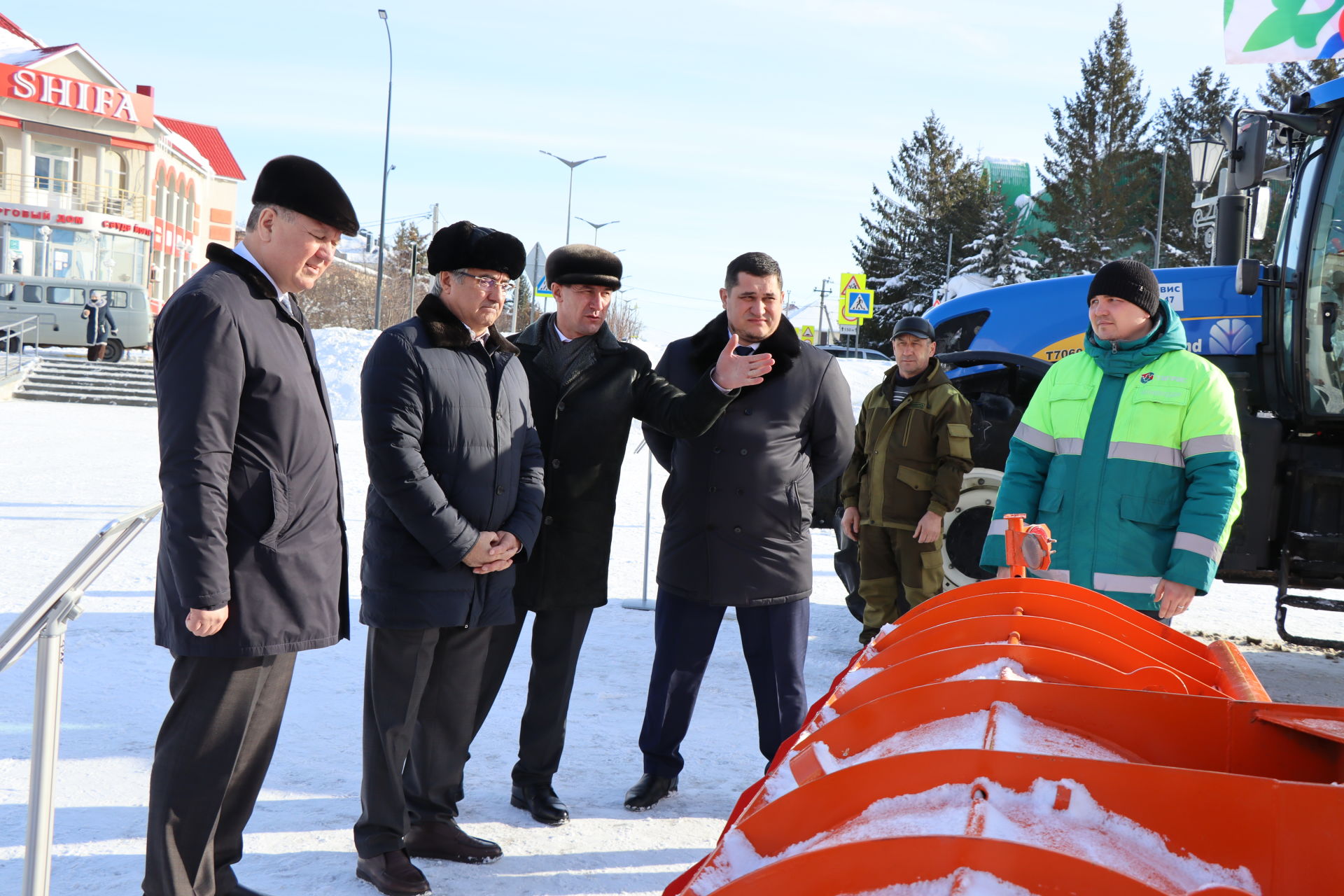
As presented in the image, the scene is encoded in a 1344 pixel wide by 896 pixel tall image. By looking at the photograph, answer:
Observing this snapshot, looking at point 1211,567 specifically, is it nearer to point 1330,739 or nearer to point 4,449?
point 1330,739

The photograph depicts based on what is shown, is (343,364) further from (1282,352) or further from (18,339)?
(1282,352)

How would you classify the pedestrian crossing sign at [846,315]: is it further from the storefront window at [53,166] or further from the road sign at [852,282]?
the storefront window at [53,166]

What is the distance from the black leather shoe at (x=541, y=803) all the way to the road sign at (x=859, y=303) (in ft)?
50.3

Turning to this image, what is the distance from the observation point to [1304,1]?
5871mm

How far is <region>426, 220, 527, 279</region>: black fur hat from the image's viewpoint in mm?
3125

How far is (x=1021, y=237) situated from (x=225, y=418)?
41.9 metres

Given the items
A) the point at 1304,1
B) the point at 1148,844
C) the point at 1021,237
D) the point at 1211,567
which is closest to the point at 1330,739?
the point at 1148,844

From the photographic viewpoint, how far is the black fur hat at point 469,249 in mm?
3125

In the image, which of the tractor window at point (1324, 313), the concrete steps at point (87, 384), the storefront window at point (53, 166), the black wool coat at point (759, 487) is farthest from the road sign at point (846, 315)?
the storefront window at point (53, 166)

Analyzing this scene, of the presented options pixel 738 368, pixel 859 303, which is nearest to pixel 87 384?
pixel 859 303

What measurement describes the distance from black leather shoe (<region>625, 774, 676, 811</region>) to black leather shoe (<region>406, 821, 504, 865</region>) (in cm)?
Result: 55

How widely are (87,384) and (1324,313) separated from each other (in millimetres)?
20690

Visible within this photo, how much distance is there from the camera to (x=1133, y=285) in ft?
10.7

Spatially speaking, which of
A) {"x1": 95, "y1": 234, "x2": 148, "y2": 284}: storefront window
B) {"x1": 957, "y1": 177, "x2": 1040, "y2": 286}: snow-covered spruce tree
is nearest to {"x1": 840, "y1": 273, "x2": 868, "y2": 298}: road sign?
{"x1": 957, "y1": 177, "x2": 1040, "y2": 286}: snow-covered spruce tree
